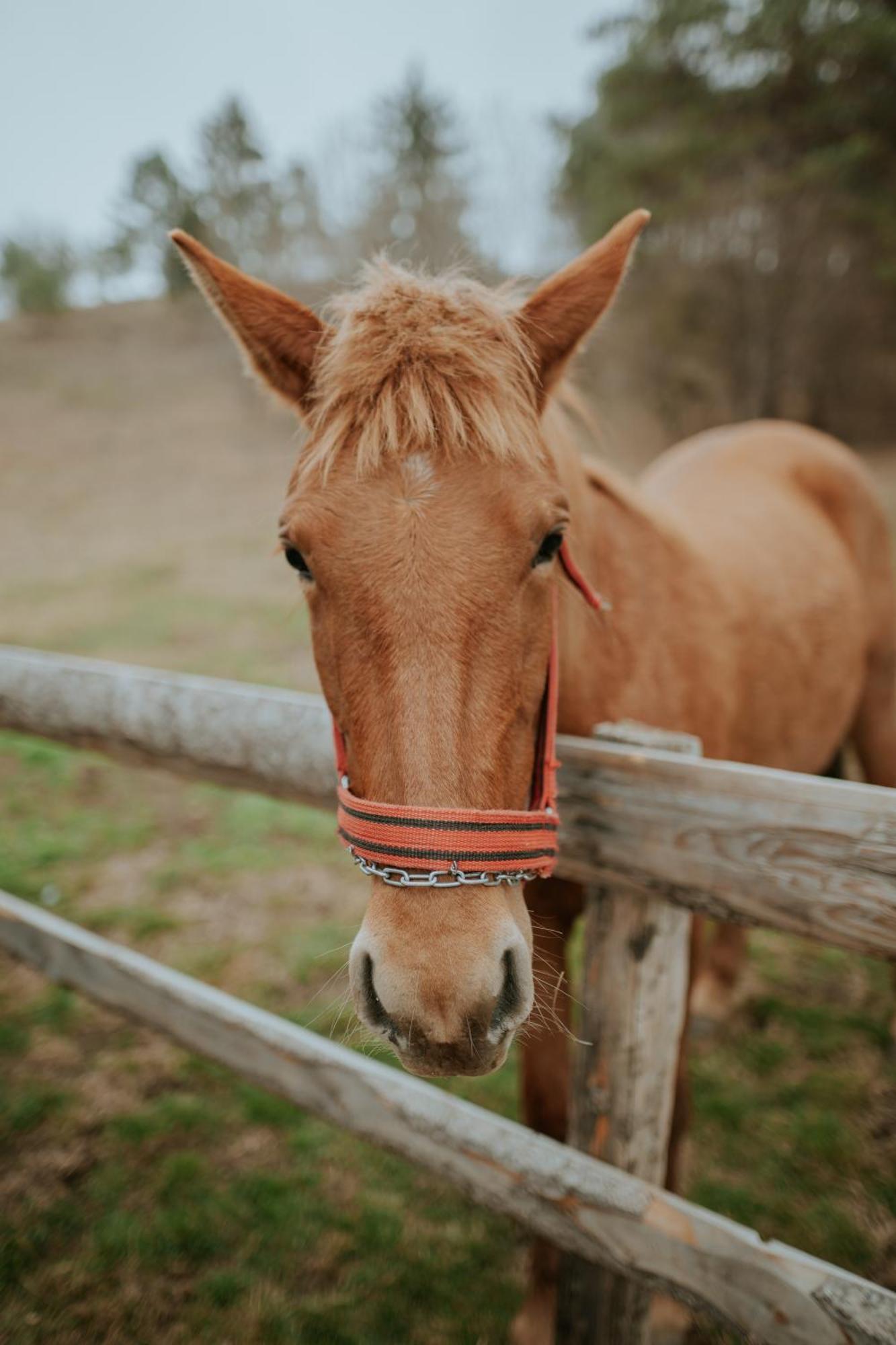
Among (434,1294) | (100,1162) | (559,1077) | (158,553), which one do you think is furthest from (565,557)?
(158,553)

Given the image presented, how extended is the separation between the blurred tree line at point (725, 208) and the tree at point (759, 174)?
0.10 feet

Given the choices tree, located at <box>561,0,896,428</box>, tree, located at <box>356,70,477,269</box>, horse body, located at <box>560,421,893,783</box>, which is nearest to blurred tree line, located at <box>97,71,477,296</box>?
tree, located at <box>356,70,477,269</box>

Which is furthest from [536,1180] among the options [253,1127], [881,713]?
[881,713]

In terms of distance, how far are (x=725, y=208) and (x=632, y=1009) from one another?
17292mm

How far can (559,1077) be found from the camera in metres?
2.28

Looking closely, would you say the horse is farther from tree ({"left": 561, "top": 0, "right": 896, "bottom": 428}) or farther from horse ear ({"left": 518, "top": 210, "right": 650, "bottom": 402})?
tree ({"left": 561, "top": 0, "right": 896, "bottom": 428})

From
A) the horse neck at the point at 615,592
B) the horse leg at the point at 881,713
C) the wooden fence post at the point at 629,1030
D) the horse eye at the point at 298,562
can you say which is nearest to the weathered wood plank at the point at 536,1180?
the wooden fence post at the point at 629,1030

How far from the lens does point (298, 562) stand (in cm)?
154

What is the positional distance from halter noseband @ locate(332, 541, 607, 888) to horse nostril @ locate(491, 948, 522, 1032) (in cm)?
12

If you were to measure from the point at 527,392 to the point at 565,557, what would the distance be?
373 millimetres

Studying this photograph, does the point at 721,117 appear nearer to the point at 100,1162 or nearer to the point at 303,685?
the point at 303,685

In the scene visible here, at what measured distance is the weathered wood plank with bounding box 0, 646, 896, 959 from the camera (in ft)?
4.50

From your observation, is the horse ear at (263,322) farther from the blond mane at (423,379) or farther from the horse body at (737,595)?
the horse body at (737,595)

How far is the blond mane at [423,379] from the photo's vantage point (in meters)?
1.41
